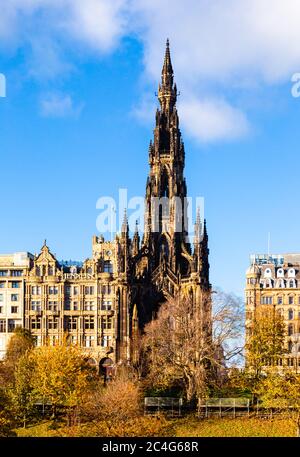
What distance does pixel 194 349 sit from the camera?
10906 cm

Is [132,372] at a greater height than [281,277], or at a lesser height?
lesser

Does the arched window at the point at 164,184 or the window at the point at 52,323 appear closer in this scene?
the arched window at the point at 164,184

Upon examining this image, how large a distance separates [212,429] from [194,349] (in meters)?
15.5

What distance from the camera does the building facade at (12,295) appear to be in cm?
16538

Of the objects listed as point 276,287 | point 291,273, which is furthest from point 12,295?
point 291,273

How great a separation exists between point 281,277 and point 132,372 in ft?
199

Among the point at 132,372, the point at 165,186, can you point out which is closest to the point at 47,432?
the point at 132,372

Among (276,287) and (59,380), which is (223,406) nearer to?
(59,380)

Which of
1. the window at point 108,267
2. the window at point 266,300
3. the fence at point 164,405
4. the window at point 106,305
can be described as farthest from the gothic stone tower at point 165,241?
the fence at point 164,405

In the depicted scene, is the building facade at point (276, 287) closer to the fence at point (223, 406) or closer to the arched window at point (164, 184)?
the arched window at point (164, 184)

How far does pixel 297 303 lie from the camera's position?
179 meters

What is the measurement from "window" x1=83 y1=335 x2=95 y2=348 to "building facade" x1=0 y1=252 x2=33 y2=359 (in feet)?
36.9

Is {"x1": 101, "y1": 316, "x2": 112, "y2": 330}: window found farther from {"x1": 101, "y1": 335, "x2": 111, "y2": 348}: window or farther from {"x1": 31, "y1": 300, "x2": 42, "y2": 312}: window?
{"x1": 31, "y1": 300, "x2": 42, "y2": 312}: window
